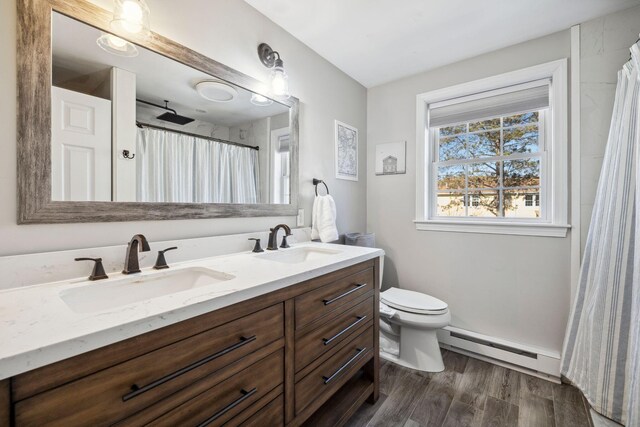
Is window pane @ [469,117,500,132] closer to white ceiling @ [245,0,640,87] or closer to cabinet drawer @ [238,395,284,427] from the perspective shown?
white ceiling @ [245,0,640,87]

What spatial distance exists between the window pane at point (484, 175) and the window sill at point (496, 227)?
331 millimetres

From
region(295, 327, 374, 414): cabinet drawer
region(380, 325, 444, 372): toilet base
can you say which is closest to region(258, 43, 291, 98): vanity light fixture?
region(295, 327, 374, 414): cabinet drawer

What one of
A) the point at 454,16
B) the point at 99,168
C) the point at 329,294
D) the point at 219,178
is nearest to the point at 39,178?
the point at 99,168

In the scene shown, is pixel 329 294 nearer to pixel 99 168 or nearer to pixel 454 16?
pixel 99 168

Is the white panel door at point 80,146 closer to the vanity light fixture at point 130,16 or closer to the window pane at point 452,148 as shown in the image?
the vanity light fixture at point 130,16

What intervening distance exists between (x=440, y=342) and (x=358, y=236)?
3.59ft

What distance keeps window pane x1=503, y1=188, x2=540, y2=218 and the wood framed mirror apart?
184 cm

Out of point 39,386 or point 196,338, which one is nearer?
point 39,386

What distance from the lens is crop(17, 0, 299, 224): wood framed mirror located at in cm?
95

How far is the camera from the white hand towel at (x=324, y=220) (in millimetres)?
1946

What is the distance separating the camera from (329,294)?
125 centimetres

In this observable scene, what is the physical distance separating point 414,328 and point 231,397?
57.6 inches

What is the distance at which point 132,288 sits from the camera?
1.03 meters

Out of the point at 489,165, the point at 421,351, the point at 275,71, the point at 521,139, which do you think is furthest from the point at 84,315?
the point at 521,139
